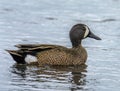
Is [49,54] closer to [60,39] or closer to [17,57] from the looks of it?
[17,57]

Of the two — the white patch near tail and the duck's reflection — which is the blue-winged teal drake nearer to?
the white patch near tail

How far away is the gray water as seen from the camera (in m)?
12.0

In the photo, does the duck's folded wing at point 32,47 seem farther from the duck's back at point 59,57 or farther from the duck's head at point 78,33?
the duck's head at point 78,33

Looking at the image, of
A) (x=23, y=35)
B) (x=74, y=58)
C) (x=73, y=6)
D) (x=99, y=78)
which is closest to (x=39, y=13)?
(x=73, y=6)

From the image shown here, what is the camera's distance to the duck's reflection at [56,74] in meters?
12.1

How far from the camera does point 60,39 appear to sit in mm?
16438

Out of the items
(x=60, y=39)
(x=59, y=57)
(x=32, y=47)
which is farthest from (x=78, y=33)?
(x=60, y=39)

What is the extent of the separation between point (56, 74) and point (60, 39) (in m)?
3.52

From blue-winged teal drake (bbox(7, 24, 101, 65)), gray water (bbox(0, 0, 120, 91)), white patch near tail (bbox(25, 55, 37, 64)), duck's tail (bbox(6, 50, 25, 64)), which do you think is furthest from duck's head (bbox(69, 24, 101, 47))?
duck's tail (bbox(6, 50, 25, 64))

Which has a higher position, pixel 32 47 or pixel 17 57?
pixel 32 47

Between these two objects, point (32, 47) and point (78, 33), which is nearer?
point (32, 47)

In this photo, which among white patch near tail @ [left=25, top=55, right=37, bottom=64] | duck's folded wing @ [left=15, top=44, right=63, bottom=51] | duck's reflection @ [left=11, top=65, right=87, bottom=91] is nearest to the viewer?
duck's reflection @ [left=11, top=65, right=87, bottom=91]

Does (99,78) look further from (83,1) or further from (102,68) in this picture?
(83,1)

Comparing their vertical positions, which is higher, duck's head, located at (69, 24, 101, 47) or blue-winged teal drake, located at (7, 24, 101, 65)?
duck's head, located at (69, 24, 101, 47)
